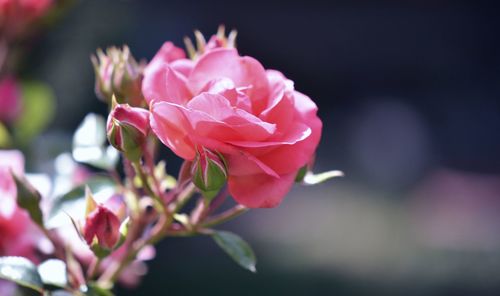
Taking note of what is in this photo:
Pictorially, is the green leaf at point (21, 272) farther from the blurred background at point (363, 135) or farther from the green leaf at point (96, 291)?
the blurred background at point (363, 135)

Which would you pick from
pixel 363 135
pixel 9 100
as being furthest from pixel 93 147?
pixel 363 135

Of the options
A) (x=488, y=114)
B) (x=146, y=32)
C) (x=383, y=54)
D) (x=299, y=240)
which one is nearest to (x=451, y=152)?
(x=488, y=114)

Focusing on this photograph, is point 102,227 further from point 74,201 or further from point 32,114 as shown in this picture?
point 32,114

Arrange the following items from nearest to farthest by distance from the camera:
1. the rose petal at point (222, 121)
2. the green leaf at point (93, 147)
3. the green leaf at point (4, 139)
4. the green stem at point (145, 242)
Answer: the rose petal at point (222, 121), the green stem at point (145, 242), the green leaf at point (93, 147), the green leaf at point (4, 139)

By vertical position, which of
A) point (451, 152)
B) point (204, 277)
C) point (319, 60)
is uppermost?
point (319, 60)

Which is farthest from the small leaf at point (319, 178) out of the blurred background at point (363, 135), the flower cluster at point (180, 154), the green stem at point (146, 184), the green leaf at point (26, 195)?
the blurred background at point (363, 135)

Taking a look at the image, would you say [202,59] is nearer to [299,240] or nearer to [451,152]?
[299,240]

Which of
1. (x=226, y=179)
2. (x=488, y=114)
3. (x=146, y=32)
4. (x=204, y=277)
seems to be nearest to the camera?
(x=226, y=179)
